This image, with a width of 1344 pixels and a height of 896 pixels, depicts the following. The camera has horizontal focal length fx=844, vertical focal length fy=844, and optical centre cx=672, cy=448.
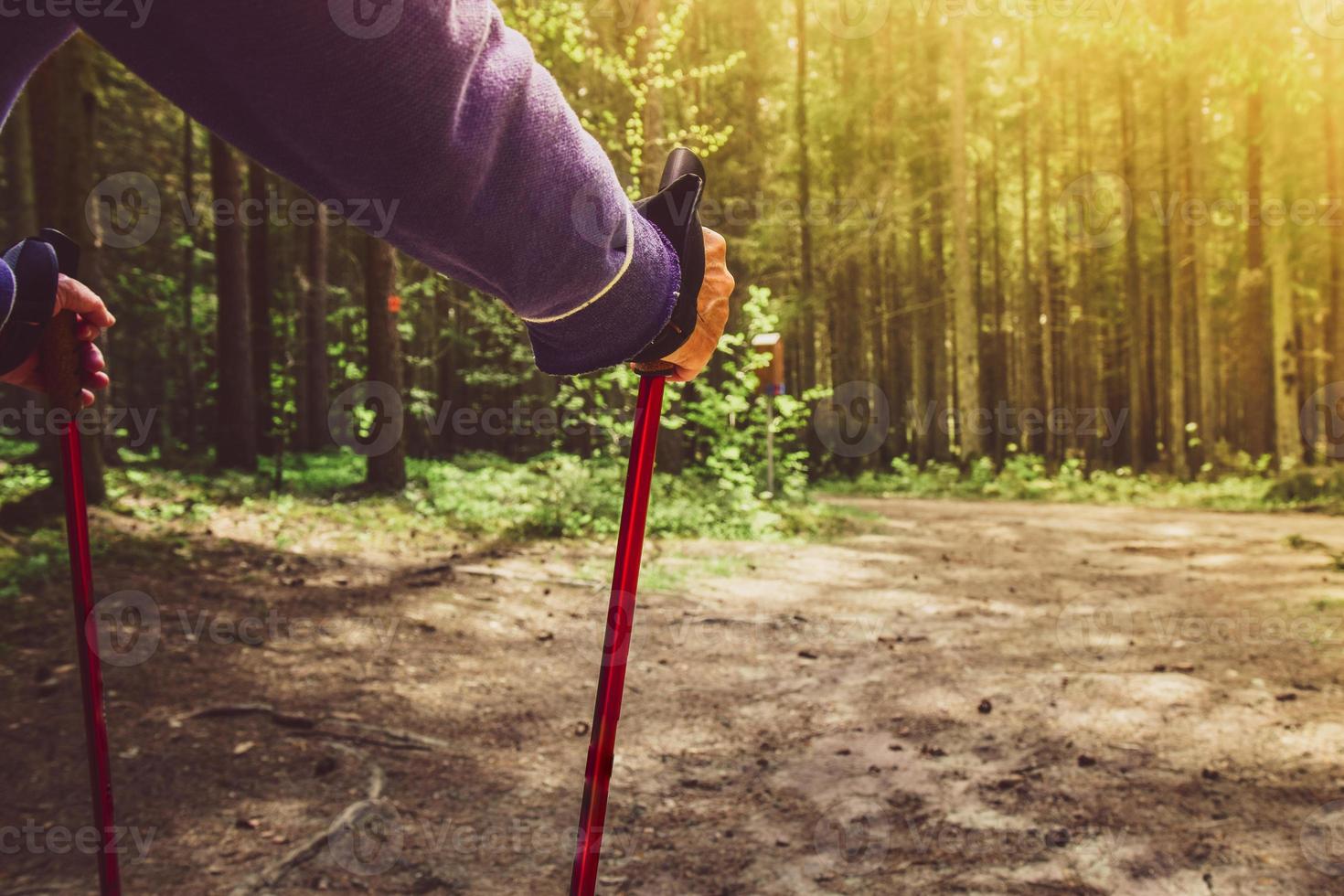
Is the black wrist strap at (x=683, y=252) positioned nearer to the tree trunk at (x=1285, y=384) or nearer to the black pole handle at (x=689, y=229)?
the black pole handle at (x=689, y=229)

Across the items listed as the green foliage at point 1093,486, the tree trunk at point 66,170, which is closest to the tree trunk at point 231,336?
the tree trunk at point 66,170

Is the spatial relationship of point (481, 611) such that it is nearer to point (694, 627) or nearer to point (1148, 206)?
point (694, 627)

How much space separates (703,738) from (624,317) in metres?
3.20

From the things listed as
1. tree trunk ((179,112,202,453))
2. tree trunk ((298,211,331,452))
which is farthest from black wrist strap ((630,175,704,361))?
tree trunk ((298,211,331,452))

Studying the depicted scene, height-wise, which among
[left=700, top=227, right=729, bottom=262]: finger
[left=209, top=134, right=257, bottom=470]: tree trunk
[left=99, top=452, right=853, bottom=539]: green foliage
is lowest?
[left=99, top=452, right=853, bottom=539]: green foliage

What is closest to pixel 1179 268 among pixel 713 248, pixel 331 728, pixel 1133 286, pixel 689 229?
pixel 1133 286

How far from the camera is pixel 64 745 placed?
3643 mm

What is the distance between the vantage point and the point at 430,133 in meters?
0.98

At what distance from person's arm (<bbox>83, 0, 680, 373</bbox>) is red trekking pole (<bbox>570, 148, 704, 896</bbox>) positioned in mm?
117

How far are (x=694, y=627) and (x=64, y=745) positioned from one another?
3.79 m

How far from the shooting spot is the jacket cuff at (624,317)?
4.01 feet

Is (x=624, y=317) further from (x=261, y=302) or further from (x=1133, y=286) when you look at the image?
(x=1133, y=286)

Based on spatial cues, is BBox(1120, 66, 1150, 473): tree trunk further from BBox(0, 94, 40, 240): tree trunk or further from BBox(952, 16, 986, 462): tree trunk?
BBox(0, 94, 40, 240): tree trunk

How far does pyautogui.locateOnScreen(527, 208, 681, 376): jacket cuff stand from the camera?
4.01ft
